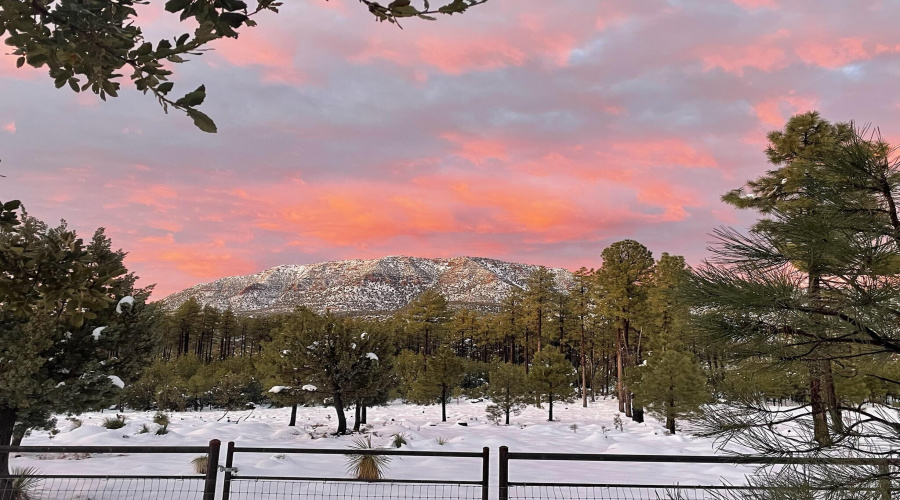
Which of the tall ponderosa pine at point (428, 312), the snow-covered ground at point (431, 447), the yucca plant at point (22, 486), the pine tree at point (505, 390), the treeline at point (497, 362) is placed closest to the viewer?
the yucca plant at point (22, 486)

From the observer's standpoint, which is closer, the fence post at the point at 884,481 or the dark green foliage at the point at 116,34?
the dark green foliage at the point at 116,34

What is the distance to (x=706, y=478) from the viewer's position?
1018cm

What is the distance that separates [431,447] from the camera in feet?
52.9

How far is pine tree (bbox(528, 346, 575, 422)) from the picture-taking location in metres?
28.4

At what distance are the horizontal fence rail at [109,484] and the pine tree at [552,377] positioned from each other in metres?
22.4

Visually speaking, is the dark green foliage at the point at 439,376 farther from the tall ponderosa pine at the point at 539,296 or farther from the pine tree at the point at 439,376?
the tall ponderosa pine at the point at 539,296

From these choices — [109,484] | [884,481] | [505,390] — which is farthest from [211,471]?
[505,390]

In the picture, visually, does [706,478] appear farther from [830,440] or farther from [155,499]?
[155,499]

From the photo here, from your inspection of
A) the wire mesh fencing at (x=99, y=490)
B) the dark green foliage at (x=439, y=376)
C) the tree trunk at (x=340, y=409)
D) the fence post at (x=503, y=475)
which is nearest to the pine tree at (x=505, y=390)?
the dark green foliage at (x=439, y=376)

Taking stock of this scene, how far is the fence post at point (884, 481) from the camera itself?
2.67m

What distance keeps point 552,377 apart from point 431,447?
14.5m

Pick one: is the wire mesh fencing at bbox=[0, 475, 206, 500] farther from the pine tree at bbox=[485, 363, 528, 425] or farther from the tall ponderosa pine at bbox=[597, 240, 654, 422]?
the tall ponderosa pine at bbox=[597, 240, 654, 422]

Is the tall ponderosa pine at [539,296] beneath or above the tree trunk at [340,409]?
above

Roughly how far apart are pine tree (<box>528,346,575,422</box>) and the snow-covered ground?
177 cm
